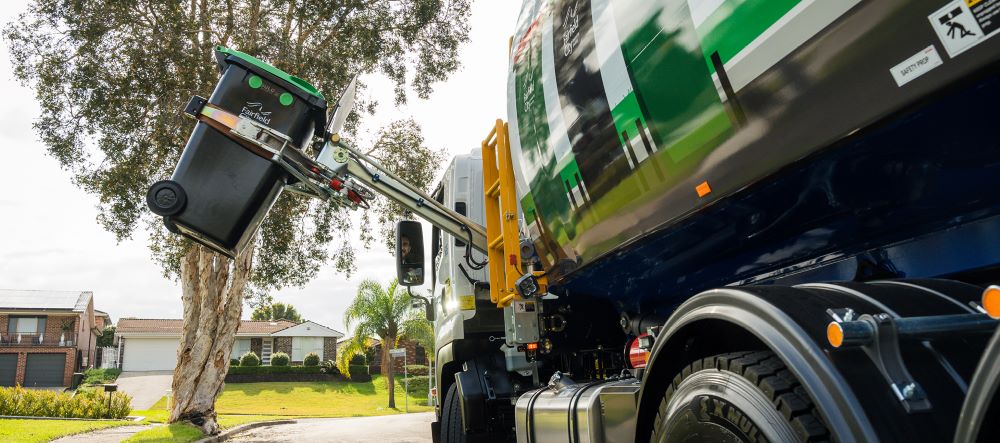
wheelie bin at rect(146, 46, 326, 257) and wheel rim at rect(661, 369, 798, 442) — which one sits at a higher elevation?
wheelie bin at rect(146, 46, 326, 257)

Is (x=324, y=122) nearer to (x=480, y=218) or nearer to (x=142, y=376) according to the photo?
(x=480, y=218)

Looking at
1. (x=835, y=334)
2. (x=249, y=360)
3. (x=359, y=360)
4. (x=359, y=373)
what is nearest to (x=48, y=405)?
(x=835, y=334)

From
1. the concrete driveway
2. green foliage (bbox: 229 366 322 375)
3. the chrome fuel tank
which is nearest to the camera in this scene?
the chrome fuel tank

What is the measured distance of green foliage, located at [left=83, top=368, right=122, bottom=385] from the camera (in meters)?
45.5

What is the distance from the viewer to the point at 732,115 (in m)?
2.13

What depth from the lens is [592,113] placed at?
9.57 feet

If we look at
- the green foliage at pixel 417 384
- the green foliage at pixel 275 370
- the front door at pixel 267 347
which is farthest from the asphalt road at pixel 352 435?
the front door at pixel 267 347

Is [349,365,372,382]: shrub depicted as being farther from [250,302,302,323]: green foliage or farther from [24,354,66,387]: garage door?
[250,302,302,323]: green foliage

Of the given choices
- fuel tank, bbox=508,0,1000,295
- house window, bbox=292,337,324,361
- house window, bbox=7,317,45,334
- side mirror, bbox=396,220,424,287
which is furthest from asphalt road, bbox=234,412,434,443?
house window, bbox=292,337,324,361

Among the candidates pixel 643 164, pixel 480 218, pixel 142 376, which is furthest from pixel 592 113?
pixel 142 376

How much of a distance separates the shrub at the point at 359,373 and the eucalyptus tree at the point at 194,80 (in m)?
28.7

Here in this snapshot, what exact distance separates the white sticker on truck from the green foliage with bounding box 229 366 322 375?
44925 millimetres

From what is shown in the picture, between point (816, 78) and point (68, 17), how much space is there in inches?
632

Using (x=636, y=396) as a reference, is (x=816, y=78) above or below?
above
